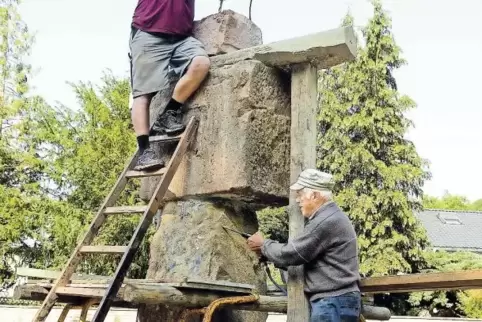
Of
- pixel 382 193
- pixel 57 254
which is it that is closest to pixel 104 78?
pixel 57 254

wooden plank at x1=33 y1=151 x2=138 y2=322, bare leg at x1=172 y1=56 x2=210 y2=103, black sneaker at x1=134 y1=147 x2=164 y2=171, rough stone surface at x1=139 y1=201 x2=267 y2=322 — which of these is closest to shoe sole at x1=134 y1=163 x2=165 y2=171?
black sneaker at x1=134 y1=147 x2=164 y2=171

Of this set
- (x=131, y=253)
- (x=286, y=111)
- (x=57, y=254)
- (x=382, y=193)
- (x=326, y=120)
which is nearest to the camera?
(x=131, y=253)

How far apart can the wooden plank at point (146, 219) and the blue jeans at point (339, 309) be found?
1.12 metres

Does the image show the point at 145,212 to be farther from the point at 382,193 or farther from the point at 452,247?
the point at 452,247

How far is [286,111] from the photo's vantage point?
13.7 feet

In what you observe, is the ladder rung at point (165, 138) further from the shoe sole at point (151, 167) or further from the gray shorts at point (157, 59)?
the gray shorts at point (157, 59)

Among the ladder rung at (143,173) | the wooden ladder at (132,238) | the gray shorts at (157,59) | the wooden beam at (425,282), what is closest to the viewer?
the wooden beam at (425,282)

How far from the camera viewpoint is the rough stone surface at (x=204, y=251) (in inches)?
156

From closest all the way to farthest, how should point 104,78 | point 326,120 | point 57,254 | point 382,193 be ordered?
point 57,254 → point 104,78 → point 382,193 → point 326,120

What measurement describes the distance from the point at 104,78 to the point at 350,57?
1461 cm

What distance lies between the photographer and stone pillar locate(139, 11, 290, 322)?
397 centimetres

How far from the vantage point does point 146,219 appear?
3732 millimetres

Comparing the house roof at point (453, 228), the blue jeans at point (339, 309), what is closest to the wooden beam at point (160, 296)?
the blue jeans at point (339, 309)

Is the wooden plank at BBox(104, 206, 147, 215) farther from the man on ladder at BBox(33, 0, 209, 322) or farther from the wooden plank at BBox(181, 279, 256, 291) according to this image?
the wooden plank at BBox(181, 279, 256, 291)
